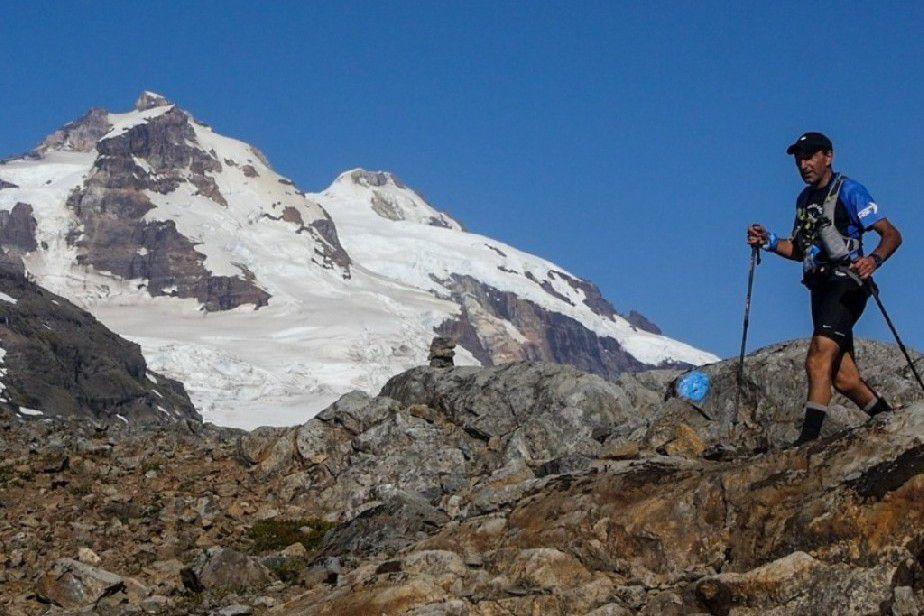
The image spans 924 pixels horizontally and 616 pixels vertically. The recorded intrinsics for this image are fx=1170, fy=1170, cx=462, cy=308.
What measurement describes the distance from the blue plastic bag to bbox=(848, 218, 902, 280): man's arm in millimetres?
8175

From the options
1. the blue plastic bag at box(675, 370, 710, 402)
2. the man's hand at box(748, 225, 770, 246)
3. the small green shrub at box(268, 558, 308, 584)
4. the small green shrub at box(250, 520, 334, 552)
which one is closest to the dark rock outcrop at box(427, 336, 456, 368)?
the blue plastic bag at box(675, 370, 710, 402)

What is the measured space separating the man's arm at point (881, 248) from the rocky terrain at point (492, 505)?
125 centimetres

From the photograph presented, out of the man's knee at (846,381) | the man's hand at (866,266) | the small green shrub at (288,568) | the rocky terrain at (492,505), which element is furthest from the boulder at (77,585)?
the man's hand at (866,266)

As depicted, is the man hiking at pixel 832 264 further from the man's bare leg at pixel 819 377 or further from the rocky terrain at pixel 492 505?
the rocky terrain at pixel 492 505

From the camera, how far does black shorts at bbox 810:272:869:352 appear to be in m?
10.6

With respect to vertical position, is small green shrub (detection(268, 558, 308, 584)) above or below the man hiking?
below

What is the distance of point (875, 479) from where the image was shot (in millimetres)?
9320

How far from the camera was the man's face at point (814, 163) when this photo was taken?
35.9 ft

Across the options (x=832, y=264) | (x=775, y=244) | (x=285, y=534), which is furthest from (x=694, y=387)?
(x=832, y=264)

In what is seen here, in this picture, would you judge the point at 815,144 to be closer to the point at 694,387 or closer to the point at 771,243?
the point at 771,243

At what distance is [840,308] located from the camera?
34.9 feet

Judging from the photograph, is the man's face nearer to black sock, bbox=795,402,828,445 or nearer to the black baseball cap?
the black baseball cap

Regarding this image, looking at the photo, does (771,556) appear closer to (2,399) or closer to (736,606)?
(736,606)

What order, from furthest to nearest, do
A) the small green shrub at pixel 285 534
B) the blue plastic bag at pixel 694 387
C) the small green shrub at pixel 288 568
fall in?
the blue plastic bag at pixel 694 387, the small green shrub at pixel 285 534, the small green shrub at pixel 288 568
